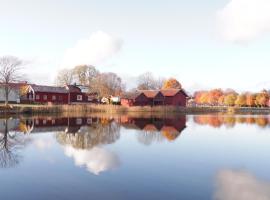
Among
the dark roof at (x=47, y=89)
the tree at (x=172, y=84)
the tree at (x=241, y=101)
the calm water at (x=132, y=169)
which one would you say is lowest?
the calm water at (x=132, y=169)

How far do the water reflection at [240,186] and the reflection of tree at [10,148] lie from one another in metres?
6.84

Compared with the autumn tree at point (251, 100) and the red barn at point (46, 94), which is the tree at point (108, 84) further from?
the autumn tree at point (251, 100)

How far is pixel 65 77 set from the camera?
7944 cm

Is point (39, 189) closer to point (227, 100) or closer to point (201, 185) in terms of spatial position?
point (201, 185)

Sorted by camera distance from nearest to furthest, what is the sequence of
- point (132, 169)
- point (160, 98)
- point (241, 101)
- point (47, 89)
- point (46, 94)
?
point (132, 169)
point (46, 94)
point (47, 89)
point (160, 98)
point (241, 101)

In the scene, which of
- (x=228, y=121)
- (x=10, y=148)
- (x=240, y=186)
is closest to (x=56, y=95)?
(x=228, y=121)

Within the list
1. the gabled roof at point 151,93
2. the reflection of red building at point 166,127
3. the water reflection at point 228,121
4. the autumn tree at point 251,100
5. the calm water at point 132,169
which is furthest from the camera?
the autumn tree at point 251,100

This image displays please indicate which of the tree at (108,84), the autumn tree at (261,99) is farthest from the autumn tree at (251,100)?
the tree at (108,84)

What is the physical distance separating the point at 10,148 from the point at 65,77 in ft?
217

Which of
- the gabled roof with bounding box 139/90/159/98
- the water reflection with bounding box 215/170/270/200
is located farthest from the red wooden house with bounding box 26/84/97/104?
the water reflection with bounding box 215/170/270/200

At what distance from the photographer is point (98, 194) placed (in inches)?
308

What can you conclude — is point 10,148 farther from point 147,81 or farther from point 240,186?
point 147,81

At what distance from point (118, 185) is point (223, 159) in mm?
5718

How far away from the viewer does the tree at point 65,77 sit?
7869 cm
